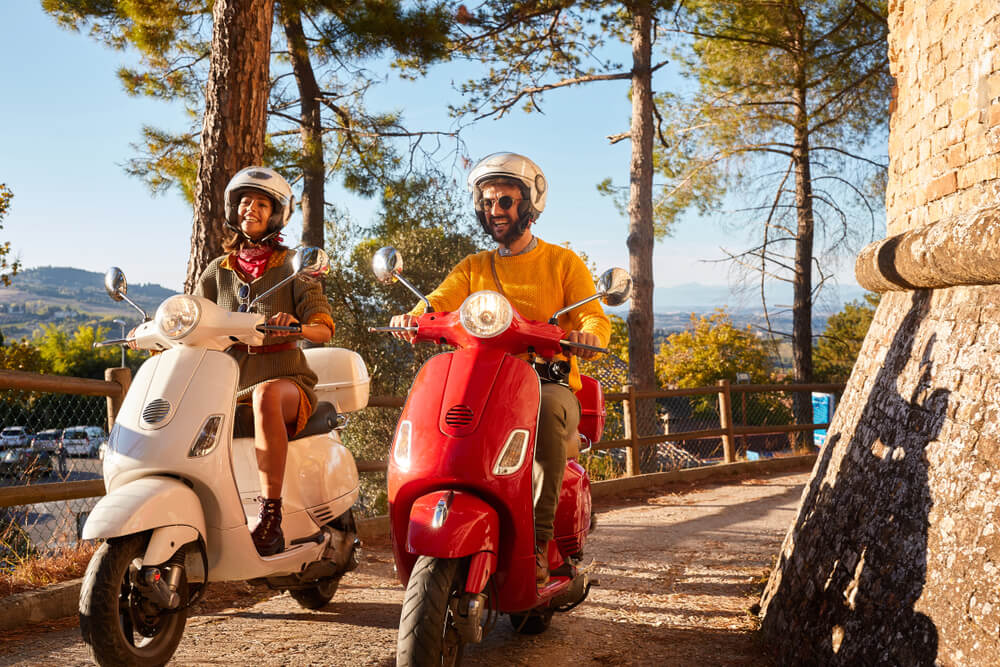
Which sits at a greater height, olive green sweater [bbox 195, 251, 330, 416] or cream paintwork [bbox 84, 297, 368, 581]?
olive green sweater [bbox 195, 251, 330, 416]

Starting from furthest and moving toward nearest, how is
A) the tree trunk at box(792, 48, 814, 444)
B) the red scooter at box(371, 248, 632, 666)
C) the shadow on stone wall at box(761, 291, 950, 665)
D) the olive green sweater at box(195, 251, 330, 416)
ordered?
the tree trunk at box(792, 48, 814, 444) → the olive green sweater at box(195, 251, 330, 416) → the shadow on stone wall at box(761, 291, 950, 665) → the red scooter at box(371, 248, 632, 666)

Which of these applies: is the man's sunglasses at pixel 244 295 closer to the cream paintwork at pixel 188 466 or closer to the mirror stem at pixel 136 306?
the cream paintwork at pixel 188 466

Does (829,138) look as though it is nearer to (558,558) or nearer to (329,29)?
(329,29)

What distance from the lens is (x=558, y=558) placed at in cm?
315

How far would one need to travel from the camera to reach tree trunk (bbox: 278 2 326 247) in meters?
11.6

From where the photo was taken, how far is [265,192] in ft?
12.1

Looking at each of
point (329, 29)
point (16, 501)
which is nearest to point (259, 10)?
point (16, 501)

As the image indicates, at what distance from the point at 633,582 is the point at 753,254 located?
1240cm

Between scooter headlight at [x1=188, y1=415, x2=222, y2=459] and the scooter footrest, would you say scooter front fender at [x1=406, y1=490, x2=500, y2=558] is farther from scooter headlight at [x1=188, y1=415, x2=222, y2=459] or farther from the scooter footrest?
the scooter footrest

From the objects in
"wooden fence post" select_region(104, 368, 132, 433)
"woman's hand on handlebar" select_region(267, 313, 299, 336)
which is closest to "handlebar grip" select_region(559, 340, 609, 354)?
"woman's hand on handlebar" select_region(267, 313, 299, 336)

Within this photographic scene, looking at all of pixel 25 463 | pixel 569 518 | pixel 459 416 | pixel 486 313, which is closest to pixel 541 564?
pixel 569 518

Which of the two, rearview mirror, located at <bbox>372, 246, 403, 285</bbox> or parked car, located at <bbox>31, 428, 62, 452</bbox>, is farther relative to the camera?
parked car, located at <bbox>31, 428, 62, 452</bbox>

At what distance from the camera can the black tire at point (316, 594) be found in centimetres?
394

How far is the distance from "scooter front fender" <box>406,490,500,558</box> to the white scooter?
867 millimetres
